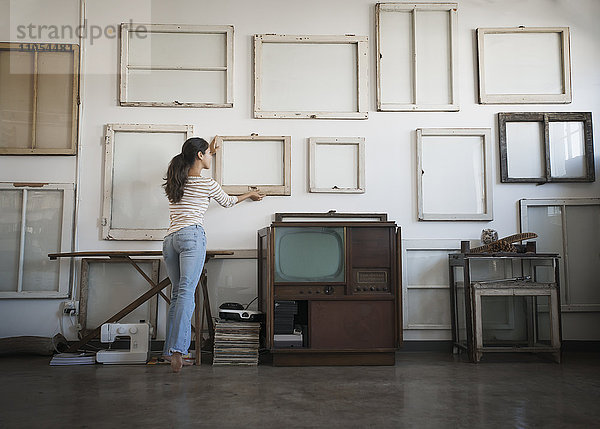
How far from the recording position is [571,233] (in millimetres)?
4898

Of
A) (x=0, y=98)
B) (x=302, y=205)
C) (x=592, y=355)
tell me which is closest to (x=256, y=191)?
(x=302, y=205)

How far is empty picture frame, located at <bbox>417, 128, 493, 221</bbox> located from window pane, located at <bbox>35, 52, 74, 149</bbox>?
304 centimetres

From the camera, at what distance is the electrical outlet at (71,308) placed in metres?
4.69

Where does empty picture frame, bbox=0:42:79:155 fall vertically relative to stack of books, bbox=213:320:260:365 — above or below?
above

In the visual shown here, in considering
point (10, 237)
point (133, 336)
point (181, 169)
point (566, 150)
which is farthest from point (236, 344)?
point (566, 150)

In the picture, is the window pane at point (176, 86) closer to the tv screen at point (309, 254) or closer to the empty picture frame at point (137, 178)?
the empty picture frame at point (137, 178)

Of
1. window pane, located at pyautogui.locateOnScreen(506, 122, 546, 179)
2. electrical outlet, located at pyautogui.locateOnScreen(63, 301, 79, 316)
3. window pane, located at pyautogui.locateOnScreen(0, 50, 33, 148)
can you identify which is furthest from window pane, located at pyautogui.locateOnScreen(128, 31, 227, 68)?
window pane, located at pyautogui.locateOnScreen(506, 122, 546, 179)

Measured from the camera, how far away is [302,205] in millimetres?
4836

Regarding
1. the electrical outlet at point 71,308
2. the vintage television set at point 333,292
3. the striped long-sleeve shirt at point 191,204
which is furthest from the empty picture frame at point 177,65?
the electrical outlet at point 71,308

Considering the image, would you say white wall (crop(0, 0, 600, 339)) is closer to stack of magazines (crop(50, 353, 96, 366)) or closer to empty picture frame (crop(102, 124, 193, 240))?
empty picture frame (crop(102, 124, 193, 240))

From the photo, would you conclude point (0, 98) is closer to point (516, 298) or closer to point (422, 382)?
point (422, 382)

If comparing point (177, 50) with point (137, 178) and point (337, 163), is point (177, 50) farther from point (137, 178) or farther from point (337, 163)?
point (337, 163)

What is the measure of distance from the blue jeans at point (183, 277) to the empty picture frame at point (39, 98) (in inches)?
57.9

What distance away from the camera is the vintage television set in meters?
4.12
